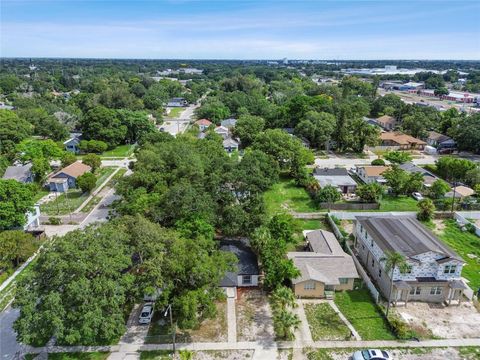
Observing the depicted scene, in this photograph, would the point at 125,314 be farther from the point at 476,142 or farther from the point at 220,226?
the point at 476,142

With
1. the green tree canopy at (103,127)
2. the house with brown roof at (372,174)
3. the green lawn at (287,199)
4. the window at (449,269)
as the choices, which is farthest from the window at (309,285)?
the green tree canopy at (103,127)

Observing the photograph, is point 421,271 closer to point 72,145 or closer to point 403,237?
point 403,237

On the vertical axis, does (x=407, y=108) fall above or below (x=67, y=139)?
above

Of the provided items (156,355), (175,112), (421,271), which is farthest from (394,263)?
(175,112)

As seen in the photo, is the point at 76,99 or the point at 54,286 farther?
the point at 76,99

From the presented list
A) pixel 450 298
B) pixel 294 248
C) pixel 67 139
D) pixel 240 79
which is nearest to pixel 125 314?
pixel 294 248

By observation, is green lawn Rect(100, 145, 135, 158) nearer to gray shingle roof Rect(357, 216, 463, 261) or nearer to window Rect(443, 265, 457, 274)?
gray shingle roof Rect(357, 216, 463, 261)

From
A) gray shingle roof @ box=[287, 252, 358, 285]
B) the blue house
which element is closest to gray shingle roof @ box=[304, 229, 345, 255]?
gray shingle roof @ box=[287, 252, 358, 285]
